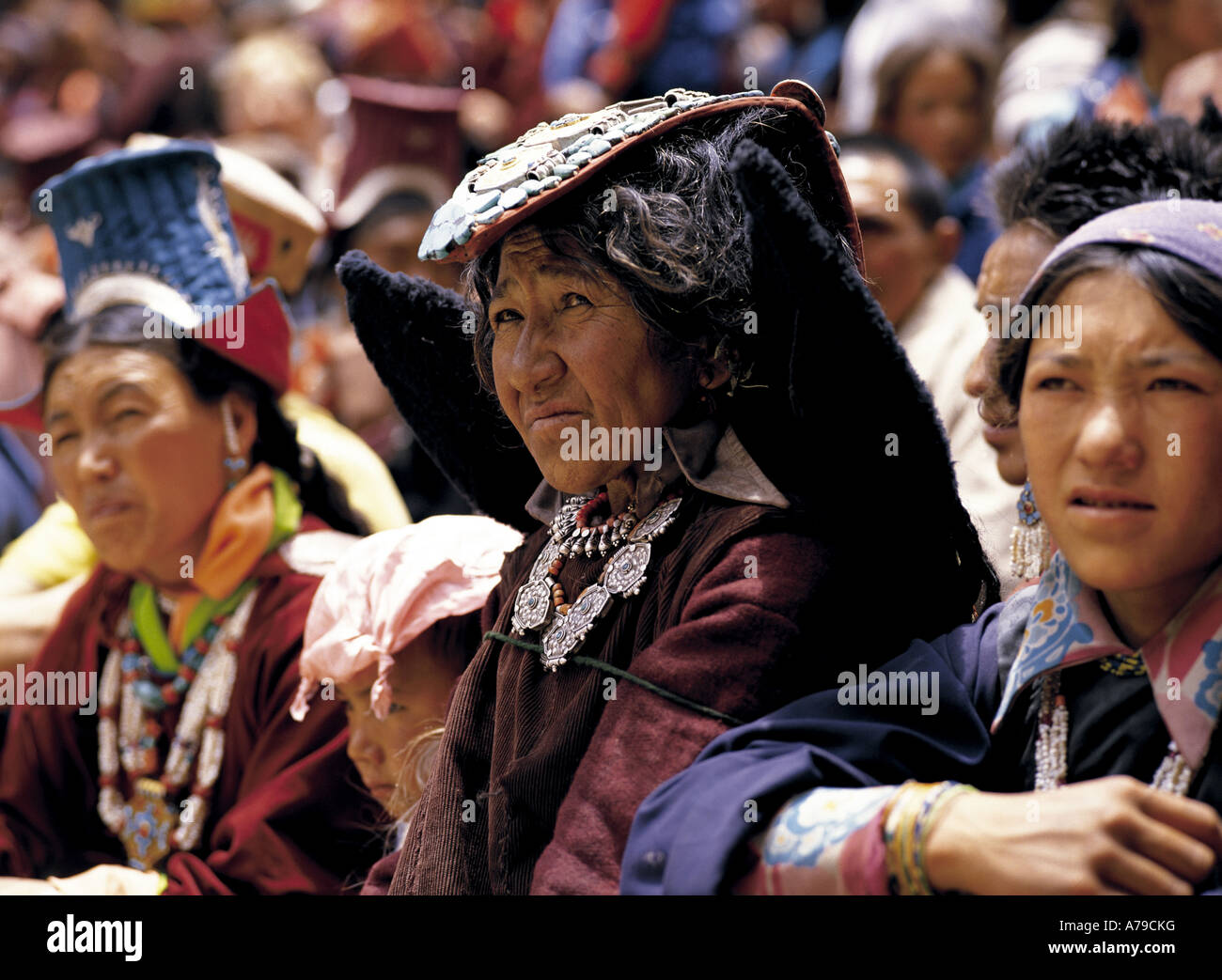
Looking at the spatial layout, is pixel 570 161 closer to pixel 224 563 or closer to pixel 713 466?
pixel 713 466

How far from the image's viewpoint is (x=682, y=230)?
7.16 feet

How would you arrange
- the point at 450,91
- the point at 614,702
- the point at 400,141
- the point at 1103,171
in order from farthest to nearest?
→ the point at 450,91 < the point at 400,141 < the point at 1103,171 < the point at 614,702

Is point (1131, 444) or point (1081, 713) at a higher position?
point (1131, 444)

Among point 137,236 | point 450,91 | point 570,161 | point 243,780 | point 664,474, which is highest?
point 450,91

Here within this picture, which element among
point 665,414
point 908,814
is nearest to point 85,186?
point 665,414

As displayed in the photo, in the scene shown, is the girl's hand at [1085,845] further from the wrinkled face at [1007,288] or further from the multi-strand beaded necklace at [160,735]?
the multi-strand beaded necklace at [160,735]

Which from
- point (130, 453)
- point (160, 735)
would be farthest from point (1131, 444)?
point (160, 735)

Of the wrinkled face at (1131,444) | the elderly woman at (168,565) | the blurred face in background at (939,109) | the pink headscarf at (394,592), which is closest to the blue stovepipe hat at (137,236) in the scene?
the elderly woman at (168,565)

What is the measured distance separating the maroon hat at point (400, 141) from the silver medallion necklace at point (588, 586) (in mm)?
3723

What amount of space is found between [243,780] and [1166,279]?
2253mm

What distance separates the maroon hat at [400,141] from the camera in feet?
19.5

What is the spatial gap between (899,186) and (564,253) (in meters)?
2.15

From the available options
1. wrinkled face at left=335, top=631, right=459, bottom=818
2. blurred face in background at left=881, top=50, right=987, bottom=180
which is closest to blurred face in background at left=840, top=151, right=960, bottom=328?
blurred face in background at left=881, top=50, right=987, bottom=180

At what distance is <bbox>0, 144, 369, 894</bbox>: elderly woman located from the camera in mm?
3260
